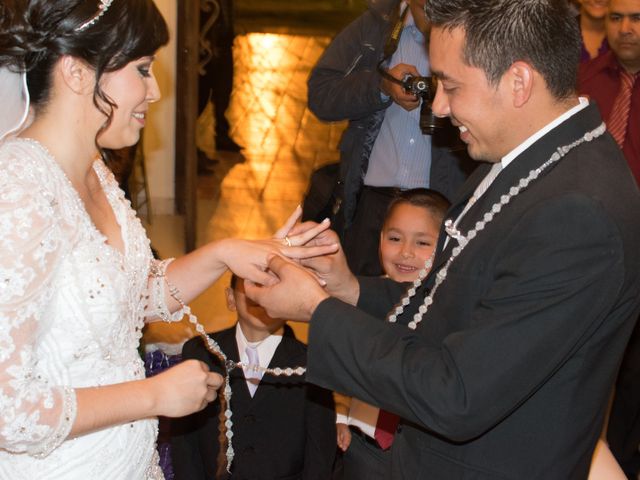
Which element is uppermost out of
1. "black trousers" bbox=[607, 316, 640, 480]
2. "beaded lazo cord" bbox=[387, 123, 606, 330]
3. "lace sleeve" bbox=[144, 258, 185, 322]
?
"beaded lazo cord" bbox=[387, 123, 606, 330]

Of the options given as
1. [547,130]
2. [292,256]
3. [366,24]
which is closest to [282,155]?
[366,24]

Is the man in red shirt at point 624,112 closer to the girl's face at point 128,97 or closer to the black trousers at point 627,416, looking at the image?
the black trousers at point 627,416

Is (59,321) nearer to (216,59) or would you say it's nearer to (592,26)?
(592,26)

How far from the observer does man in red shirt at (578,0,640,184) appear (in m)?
3.82

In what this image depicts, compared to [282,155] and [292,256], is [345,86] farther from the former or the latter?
[282,155]

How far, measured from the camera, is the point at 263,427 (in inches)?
119

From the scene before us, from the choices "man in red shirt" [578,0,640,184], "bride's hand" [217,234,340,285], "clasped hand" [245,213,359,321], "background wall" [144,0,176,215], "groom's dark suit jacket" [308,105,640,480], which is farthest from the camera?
"background wall" [144,0,176,215]

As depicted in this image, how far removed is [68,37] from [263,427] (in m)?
1.50

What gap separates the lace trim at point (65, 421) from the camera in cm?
190

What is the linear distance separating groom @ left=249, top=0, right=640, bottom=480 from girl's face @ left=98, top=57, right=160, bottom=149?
518 mm

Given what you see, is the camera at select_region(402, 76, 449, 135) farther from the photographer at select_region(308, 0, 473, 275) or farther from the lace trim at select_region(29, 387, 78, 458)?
the lace trim at select_region(29, 387, 78, 458)

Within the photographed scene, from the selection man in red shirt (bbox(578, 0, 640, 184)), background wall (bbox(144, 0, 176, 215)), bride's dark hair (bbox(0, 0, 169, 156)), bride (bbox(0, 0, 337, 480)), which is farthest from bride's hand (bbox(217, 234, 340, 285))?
background wall (bbox(144, 0, 176, 215))

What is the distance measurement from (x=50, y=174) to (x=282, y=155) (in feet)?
20.3

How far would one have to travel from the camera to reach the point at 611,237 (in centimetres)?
174
